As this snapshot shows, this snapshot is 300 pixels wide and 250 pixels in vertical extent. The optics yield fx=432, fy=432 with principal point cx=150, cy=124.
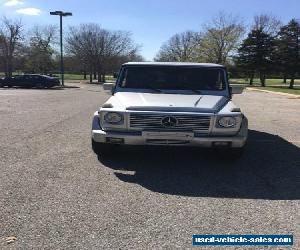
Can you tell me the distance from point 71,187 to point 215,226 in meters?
2.12

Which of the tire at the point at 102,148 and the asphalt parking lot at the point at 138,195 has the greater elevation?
the tire at the point at 102,148

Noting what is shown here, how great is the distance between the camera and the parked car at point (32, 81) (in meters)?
41.6

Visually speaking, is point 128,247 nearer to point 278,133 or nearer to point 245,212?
point 245,212

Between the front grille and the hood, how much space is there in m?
0.11

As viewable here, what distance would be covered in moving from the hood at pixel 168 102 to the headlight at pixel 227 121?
171 millimetres

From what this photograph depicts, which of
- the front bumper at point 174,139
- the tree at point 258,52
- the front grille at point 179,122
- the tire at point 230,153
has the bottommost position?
the tire at point 230,153

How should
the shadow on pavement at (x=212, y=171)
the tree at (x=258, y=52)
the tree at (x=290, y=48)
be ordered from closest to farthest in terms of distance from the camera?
the shadow on pavement at (x=212, y=171) → the tree at (x=290, y=48) → the tree at (x=258, y=52)

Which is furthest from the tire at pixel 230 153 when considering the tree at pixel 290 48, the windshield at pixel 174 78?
the tree at pixel 290 48

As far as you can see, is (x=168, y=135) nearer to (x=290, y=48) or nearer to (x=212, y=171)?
(x=212, y=171)

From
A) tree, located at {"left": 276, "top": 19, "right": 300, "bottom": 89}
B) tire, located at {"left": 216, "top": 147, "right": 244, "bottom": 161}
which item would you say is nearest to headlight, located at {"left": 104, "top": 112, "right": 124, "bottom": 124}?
tire, located at {"left": 216, "top": 147, "right": 244, "bottom": 161}

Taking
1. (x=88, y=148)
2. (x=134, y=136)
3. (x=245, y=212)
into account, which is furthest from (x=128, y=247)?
(x=88, y=148)

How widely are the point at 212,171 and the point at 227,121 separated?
32.2 inches

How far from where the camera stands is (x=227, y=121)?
6.50 meters

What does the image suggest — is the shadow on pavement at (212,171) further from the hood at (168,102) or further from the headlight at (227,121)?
the hood at (168,102)
